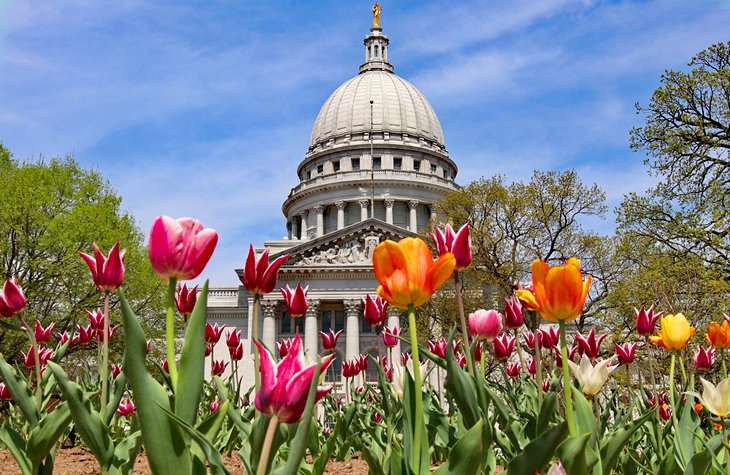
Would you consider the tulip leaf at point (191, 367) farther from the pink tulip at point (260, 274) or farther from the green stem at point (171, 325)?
the pink tulip at point (260, 274)

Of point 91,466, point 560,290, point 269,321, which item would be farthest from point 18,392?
point 269,321

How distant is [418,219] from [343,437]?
61.6 meters

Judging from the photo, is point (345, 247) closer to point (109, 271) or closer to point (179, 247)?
point (109, 271)

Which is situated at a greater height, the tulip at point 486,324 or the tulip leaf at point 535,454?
the tulip at point 486,324

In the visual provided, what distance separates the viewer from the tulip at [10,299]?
4.25 metres

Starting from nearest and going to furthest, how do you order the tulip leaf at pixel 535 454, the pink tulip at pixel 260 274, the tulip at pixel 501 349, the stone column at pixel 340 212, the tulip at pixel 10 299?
the tulip leaf at pixel 535 454
the pink tulip at pixel 260 274
the tulip at pixel 10 299
the tulip at pixel 501 349
the stone column at pixel 340 212

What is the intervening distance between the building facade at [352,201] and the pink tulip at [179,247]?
130 ft

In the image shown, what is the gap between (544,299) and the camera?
8.70ft

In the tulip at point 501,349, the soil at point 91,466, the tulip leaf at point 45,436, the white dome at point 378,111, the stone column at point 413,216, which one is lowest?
the soil at point 91,466

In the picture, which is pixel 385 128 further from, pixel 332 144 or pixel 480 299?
pixel 480 299

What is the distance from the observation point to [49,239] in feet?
84.7

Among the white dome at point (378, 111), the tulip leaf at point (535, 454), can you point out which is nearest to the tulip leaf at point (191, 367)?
the tulip leaf at point (535, 454)

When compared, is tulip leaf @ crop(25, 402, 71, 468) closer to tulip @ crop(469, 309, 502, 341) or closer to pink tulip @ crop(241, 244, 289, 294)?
pink tulip @ crop(241, 244, 289, 294)

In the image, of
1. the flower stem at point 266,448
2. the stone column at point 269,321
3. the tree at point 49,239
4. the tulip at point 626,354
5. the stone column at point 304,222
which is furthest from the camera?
the stone column at point 304,222
